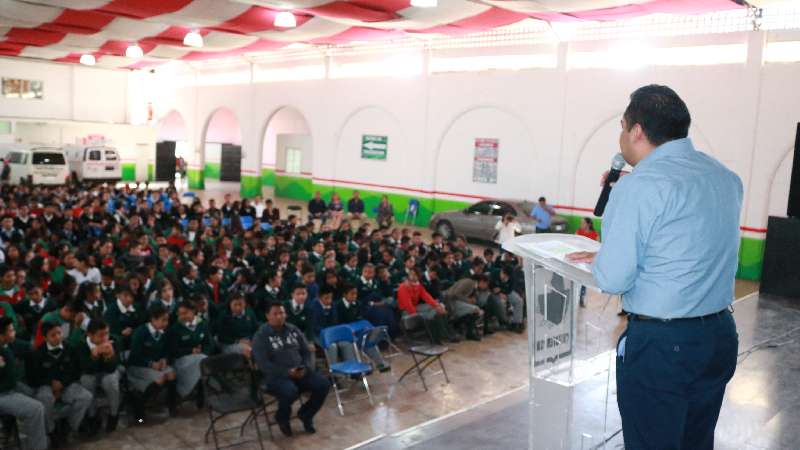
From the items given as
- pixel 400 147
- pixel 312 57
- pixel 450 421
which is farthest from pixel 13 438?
pixel 312 57

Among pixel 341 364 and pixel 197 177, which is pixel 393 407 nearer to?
pixel 341 364

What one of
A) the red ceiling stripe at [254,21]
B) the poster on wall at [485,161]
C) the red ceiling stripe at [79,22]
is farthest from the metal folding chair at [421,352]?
the poster on wall at [485,161]

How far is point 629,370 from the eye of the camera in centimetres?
212

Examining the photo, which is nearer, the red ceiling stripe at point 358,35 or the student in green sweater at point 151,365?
the student in green sweater at point 151,365

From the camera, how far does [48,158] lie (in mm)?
23734

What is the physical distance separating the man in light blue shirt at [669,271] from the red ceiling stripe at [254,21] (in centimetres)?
1120

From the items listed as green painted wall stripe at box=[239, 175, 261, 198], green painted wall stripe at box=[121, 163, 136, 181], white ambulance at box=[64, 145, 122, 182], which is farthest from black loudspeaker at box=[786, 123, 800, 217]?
green painted wall stripe at box=[121, 163, 136, 181]

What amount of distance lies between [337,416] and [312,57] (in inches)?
737

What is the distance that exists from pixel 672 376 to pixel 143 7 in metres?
11.9

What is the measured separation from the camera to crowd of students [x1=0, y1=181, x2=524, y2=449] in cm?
600

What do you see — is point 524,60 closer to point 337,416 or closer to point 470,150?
point 470,150

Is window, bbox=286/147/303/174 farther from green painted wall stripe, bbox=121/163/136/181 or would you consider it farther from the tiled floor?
the tiled floor

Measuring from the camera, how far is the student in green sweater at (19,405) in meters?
5.48

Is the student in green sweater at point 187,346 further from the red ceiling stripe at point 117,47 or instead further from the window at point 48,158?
the window at point 48,158
